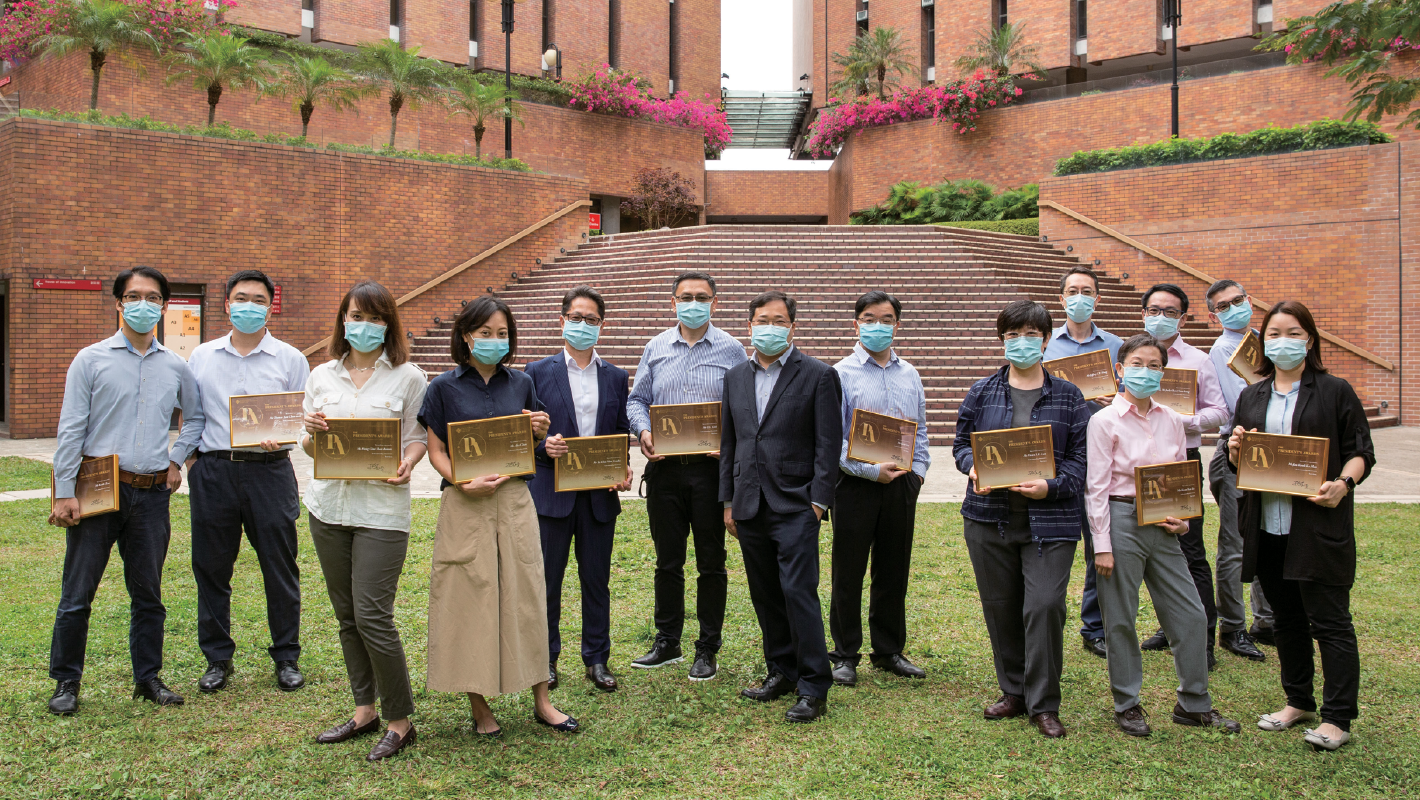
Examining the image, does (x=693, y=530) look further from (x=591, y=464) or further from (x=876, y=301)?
(x=876, y=301)

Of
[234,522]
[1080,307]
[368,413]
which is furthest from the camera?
[1080,307]

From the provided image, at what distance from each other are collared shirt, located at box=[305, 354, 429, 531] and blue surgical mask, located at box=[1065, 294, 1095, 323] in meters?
3.98

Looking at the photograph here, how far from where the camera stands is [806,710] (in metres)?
4.65

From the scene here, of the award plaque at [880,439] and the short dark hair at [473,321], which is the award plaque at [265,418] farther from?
the award plaque at [880,439]

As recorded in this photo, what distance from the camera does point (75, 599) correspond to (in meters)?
4.76

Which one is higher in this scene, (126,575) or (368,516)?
(368,516)

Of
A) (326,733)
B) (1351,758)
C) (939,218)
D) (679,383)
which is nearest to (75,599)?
(326,733)

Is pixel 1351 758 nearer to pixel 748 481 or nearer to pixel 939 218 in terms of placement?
pixel 748 481

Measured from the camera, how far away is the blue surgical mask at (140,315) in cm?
500

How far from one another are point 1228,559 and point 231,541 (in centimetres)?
578

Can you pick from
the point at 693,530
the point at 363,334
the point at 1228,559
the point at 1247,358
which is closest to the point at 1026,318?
the point at 1247,358

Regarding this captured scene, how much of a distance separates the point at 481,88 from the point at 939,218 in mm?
12943

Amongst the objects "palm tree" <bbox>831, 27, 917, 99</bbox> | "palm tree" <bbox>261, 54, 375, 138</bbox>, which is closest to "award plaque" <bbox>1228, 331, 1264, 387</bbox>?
"palm tree" <bbox>261, 54, 375, 138</bbox>

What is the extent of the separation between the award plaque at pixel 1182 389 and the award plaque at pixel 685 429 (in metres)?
2.63
